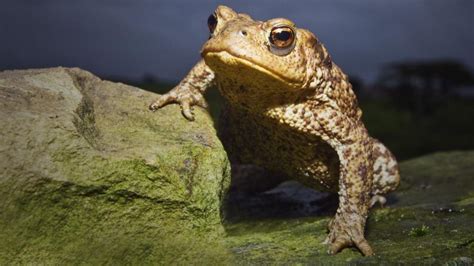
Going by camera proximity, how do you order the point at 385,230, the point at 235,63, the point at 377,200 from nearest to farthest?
the point at 235,63
the point at 385,230
the point at 377,200

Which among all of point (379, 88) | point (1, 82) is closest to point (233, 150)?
point (1, 82)

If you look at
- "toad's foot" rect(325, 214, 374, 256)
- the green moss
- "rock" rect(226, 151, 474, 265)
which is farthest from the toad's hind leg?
the green moss

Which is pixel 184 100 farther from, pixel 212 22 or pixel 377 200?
pixel 377 200

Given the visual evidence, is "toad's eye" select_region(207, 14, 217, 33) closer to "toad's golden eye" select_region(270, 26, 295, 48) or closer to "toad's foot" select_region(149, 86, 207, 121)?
"toad's golden eye" select_region(270, 26, 295, 48)

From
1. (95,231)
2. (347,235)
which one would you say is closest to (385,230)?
(347,235)

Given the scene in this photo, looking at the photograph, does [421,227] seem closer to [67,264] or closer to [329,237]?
[329,237]

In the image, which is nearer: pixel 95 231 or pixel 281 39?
pixel 95 231

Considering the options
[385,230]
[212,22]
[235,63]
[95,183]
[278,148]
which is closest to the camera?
[95,183]
